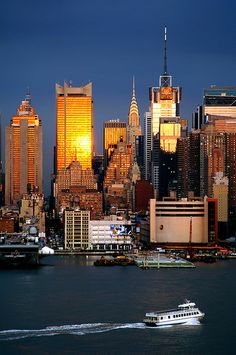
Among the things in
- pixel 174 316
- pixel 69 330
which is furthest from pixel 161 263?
pixel 69 330

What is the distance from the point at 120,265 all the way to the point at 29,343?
2451 cm

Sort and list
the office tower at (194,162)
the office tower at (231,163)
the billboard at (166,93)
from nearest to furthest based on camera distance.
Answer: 1. the office tower at (231,163)
2. the office tower at (194,162)
3. the billboard at (166,93)

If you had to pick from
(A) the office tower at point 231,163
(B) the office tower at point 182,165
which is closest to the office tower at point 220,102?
(B) the office tower at point 182,165

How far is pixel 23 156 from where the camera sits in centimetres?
10631

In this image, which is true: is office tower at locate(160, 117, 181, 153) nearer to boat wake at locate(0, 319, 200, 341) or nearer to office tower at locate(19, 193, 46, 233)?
office tower at locate(19, 193, 46, 233)

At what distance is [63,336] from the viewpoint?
2480 centimetres

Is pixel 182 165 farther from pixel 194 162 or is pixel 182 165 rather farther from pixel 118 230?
pixel 118 230

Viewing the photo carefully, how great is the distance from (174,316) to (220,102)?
79568 millimetres

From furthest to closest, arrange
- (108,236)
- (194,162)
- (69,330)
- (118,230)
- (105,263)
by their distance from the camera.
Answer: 1. (194,162)
2. (118,230)
3. (108,236)
4. (105,263)
5. (69,330)

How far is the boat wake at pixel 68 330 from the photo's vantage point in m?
24.8

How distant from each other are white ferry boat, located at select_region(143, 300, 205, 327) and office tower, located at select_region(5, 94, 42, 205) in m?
76.7

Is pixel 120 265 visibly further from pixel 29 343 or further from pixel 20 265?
pixel 29 343

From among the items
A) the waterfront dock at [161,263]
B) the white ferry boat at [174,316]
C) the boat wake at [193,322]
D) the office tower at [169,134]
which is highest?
the office tower at [169,134]

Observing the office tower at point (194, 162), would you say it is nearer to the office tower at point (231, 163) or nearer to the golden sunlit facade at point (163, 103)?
the office tower at point (231, 163)
